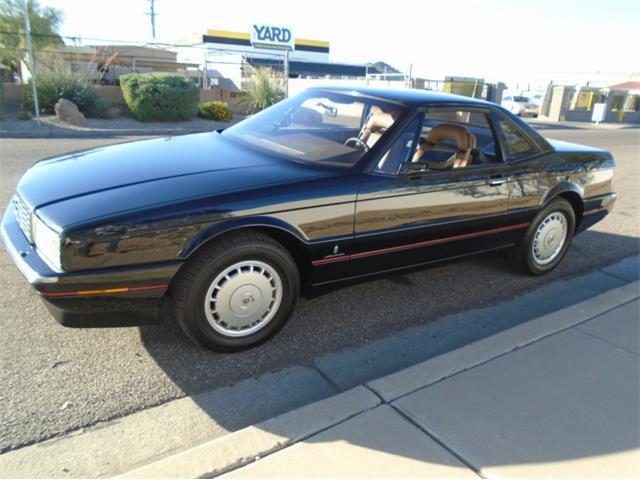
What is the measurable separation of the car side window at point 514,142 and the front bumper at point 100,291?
281 centimetres

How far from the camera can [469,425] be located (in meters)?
2.53

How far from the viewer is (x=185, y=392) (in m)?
2.75

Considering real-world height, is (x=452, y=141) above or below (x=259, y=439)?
above

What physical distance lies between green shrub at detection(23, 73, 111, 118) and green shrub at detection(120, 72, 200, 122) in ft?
3.05

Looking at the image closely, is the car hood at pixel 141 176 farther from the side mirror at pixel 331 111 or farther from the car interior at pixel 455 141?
the car interior at pixel 455 141

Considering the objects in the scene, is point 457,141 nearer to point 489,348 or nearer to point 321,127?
point 321,127

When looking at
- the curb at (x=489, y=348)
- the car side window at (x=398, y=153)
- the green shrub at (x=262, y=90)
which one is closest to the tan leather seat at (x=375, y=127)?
the car side window at (x=398, y=153)

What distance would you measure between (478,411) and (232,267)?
4.86 feet

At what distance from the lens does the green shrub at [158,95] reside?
15.8 metres

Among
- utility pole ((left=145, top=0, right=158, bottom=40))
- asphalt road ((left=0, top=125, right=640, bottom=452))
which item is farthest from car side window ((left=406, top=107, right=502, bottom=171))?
utility pole ((left=145, top=0, right=158, bottom=40))

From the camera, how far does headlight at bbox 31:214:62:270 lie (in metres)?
2.54

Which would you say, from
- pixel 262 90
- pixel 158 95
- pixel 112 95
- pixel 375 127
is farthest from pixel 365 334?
pixel 262 90

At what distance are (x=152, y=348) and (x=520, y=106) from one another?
34355 millimetres

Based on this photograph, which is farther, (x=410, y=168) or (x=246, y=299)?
(x=410, y=168)
